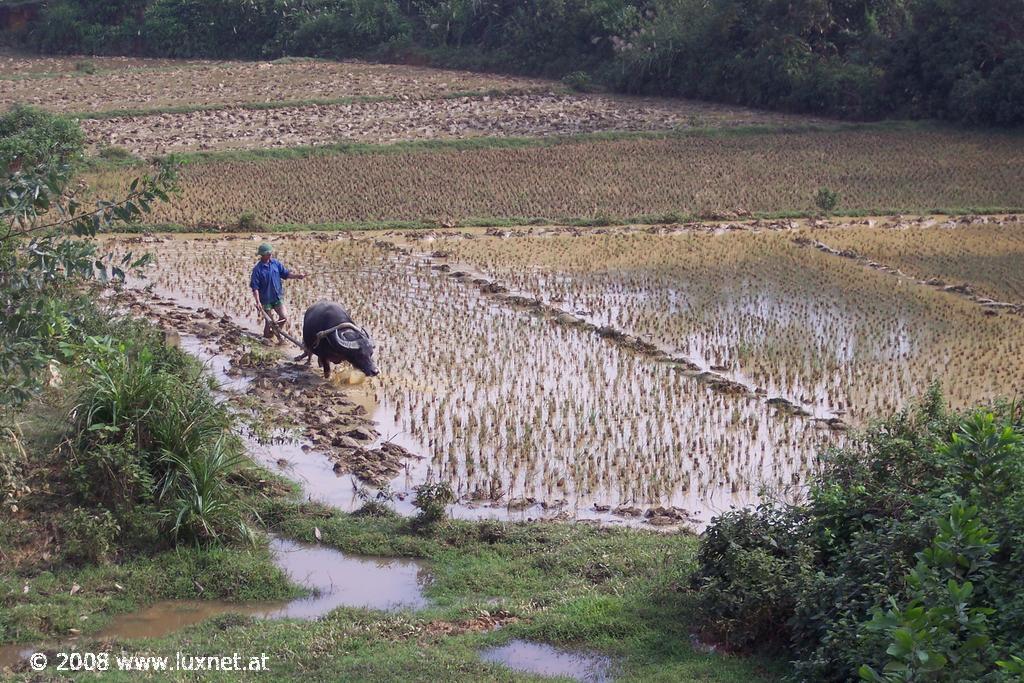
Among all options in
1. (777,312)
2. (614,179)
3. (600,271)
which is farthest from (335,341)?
(614,179)

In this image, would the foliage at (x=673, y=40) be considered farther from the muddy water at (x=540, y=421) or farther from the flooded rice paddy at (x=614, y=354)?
the muddy water at (x=540, y=421)

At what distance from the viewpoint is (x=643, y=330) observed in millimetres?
11781

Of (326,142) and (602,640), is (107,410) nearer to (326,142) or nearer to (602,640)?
(602,640)

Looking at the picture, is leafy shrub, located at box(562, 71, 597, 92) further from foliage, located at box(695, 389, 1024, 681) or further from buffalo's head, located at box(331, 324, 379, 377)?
foliage, located at box(695, 389, 1024, 681)

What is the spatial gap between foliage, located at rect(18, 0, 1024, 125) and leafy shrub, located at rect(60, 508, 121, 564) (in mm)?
20590

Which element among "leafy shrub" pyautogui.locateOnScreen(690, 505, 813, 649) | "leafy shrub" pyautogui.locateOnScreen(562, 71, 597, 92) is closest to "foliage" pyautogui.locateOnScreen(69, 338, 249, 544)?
"leafy shrub" pyautogui.locateOnScreen(690, 505, 813, 649)

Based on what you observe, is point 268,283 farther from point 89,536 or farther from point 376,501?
point 89,536

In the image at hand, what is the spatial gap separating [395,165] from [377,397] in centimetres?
1203

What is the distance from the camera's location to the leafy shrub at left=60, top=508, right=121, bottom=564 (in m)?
6.29

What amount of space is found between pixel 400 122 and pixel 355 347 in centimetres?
1562

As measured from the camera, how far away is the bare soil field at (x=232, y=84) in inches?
1032

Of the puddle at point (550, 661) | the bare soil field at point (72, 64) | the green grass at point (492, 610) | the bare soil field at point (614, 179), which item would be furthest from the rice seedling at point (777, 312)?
the bare soil field at point (72, 64)

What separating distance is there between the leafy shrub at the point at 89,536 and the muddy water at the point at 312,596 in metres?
0.57

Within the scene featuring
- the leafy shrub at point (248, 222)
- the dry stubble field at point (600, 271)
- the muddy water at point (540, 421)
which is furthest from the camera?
the leafy shrub at point (248, 222)
